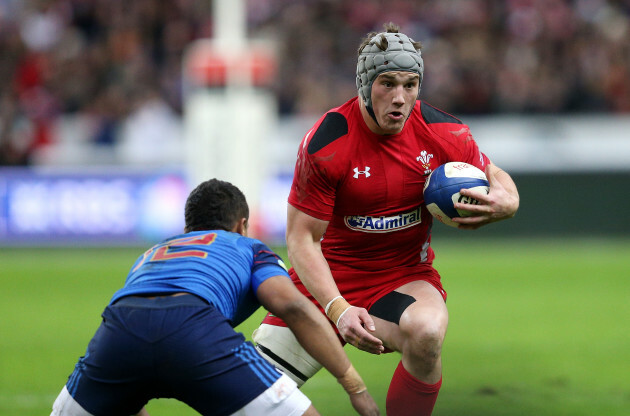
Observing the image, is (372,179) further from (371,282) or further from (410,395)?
(410,395)

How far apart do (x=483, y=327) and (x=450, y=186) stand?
5.09 meters

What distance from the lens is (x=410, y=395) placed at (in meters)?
5.14

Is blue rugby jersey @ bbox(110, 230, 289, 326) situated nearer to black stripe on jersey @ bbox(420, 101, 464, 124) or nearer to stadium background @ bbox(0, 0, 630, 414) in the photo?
black stripe on jersey @ bbox(420, 101, 464, 124)

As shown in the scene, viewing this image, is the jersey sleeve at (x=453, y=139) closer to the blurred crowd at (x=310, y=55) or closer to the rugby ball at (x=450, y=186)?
the rugby ball at (x=450, y=186)

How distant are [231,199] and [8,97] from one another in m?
14.6

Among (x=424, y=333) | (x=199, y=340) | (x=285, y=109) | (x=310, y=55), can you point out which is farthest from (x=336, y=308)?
(x=310, y=55)

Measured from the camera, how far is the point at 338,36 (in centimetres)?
1911

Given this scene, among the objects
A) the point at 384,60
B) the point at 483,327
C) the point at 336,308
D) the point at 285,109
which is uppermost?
the point at 384,60

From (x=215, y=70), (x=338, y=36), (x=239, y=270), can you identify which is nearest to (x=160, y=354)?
(x=239, y=270)

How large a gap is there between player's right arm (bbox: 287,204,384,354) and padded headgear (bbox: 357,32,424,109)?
0.73 metres

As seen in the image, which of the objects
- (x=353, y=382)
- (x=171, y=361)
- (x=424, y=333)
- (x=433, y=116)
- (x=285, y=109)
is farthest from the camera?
(x=285, y=109)

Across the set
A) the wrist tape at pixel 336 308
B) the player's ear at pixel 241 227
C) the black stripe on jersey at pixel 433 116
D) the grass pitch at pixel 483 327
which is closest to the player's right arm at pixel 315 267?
the wrist tape at pixel 336 308

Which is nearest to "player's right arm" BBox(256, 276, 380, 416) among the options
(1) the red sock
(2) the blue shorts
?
(2) the blue shorts

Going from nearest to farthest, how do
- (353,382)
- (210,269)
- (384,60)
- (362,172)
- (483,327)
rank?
(210,269) < (353,382) < (384,60) < (362,172) < (483,327)
